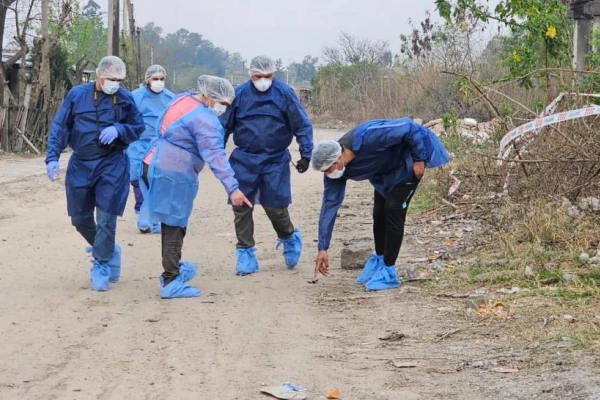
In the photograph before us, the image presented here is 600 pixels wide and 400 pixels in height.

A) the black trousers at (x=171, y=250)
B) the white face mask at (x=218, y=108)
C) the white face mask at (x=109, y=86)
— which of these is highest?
the white face mask at (x=109, y=86)

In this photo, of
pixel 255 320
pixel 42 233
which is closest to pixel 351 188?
pixel 42 233

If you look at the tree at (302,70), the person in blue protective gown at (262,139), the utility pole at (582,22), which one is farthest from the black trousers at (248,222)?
the tree at (302,70)

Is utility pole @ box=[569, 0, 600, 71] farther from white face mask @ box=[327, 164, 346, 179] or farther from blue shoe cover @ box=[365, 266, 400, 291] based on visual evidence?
white face mask @ box=[327, 164, 346, 179]

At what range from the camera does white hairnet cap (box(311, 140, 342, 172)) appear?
298 inches

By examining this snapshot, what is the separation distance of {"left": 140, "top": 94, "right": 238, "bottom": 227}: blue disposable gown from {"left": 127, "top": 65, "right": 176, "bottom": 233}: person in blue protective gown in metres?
3.67

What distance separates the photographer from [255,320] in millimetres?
7113

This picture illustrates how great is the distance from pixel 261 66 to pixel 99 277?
7.51 ft

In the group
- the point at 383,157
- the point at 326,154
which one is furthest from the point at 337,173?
the point at 383,157

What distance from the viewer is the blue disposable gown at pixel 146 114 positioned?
11.7 m

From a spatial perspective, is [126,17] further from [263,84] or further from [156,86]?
[263,84]

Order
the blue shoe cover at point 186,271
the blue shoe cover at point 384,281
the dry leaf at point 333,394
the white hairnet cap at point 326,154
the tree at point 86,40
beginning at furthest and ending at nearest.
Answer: the tree at point 86,40
the blue shoe cover at point 186,271
the blue shoe cover at point 384,281
the white hairnet cap at point 326,154
the dry leaf at point 333,394

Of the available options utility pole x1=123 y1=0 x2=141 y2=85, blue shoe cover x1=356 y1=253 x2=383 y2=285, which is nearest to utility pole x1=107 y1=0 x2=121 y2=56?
utility pole x1=123 y1=0 x2=141 y2=85

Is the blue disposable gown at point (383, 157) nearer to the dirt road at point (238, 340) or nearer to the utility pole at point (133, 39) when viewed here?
the dirt road at point (238, 340)

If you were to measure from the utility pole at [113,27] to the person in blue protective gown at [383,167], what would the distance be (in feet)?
62.5
